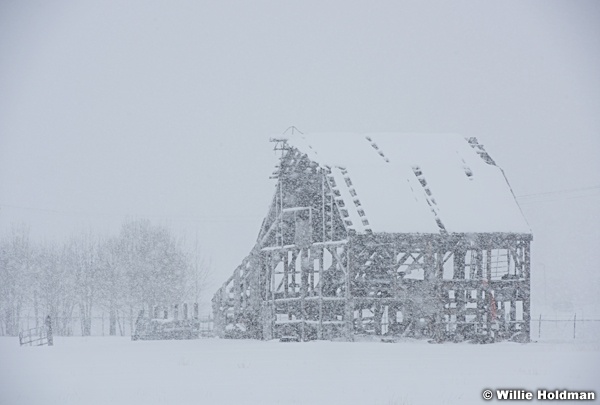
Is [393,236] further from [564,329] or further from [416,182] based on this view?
[564,329]

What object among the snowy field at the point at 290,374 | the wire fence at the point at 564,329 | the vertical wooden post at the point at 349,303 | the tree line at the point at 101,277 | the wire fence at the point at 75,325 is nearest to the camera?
the snowy field at the point at 290,374

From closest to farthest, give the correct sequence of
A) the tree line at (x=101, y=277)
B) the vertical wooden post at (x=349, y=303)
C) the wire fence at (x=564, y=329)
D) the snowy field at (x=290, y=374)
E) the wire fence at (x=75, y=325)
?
the snowy field at (x=290, y=374) < the vertical wooden post at (x=349, y=303) < the wire fence at (x=564, y=329) < the wire fence at (x=75, y=325) < the tree line at (x=101, y=277)

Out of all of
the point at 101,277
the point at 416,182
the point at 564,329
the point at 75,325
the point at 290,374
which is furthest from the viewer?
the point at 75,325

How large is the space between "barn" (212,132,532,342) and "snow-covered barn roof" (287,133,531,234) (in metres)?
0.05

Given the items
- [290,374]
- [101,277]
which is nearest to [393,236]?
[290,374]

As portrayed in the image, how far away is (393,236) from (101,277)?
52.5m

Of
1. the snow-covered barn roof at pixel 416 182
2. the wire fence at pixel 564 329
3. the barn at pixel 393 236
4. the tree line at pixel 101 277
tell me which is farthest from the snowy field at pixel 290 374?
the tree line at pixel 101 277

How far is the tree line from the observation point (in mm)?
84875

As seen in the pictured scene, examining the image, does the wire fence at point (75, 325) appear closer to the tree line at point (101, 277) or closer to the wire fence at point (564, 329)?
the tree line at point (101, 277)

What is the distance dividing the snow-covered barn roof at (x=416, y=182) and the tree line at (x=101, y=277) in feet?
134

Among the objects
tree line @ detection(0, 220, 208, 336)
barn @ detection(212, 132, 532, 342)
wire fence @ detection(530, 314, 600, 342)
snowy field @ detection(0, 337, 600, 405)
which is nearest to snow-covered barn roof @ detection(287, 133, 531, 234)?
barn @ detection(212, 132, 532, 342)

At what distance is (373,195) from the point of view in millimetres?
41625

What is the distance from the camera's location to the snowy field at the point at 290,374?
20531 mm

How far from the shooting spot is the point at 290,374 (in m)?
25.0
